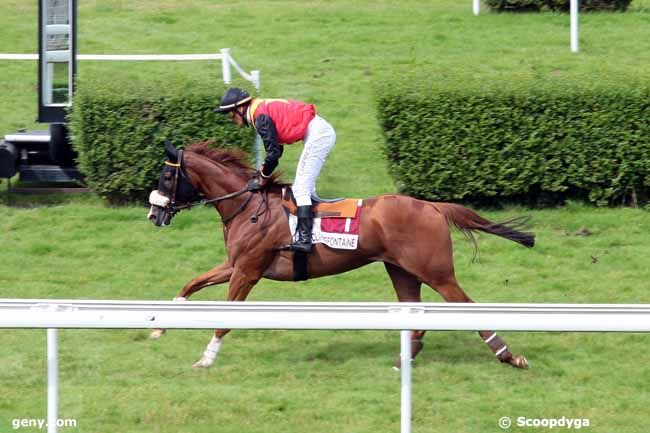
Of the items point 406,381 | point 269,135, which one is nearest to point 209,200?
point 269,135

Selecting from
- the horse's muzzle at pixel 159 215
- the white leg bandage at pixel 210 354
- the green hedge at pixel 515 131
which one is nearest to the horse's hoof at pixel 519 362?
the white leg bandage at pixel 210 354

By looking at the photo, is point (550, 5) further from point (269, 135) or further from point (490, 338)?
point (490, 338)

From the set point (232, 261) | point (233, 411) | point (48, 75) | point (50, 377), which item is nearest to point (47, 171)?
point (48, 75)

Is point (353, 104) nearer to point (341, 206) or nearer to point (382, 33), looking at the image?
point (382, 33)

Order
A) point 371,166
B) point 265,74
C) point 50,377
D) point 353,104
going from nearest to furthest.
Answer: point 50,377 → point 371,166 → point 353,104 → point 265,74

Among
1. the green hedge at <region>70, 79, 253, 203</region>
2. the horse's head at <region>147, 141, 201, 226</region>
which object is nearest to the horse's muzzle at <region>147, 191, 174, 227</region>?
the horse's head at <region>147, 141, 201, 226</region>

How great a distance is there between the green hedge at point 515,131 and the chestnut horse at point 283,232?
8.51 feet

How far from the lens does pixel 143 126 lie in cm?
1018

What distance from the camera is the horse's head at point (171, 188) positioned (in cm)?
770

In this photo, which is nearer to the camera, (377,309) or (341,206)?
(377,309)

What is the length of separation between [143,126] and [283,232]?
3.01 metres

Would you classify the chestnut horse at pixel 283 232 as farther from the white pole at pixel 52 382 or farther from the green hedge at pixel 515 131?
the green hedge at pixel 515 131

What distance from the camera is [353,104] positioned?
1289cm

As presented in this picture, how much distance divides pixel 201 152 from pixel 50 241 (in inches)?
103
